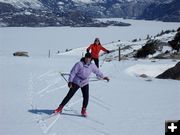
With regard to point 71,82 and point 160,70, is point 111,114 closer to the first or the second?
point 71,82

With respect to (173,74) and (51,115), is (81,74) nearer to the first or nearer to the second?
(51,115)

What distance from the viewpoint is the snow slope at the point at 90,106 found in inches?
387

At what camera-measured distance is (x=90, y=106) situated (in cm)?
1266

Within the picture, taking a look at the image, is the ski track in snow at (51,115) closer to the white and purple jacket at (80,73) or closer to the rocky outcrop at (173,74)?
the white and purple jacket at (80,73)

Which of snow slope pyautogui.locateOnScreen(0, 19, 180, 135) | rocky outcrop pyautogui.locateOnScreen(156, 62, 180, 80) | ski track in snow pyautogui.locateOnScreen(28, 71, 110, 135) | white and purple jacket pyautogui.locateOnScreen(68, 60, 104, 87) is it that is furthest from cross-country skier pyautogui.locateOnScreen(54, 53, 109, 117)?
rocky outcrop pyautogui.locateOnScreen(156, 62, 180, 80)

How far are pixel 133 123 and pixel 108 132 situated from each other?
3.79ft

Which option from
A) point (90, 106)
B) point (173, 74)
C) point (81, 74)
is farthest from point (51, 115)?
point (173, 74)

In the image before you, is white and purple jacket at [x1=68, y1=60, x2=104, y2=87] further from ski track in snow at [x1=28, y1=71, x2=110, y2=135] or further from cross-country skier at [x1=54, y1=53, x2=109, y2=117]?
ski track in snow at [x1=28, y1=71, x2=110, y2=135]

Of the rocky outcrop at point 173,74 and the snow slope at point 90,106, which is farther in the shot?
the rocky outcrop at point 173,74

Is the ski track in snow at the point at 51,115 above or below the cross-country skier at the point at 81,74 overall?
below

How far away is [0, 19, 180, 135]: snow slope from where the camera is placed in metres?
9.84

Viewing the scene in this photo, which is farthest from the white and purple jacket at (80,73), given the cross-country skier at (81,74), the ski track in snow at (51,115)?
the ski track in snow at (51,115)

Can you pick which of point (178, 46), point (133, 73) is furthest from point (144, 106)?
point (178, 46)

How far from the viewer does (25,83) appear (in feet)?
58.1
